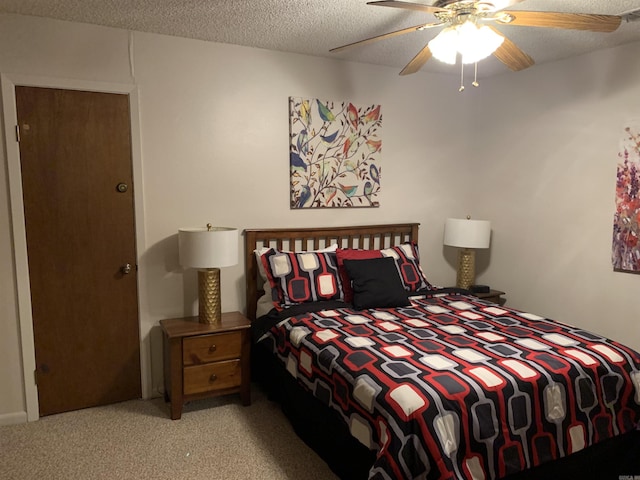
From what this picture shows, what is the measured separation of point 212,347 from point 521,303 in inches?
103

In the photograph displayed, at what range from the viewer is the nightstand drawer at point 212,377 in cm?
291

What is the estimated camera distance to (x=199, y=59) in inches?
124

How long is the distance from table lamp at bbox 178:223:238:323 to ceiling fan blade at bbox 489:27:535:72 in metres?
1.87

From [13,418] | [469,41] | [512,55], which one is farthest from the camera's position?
[13,418]

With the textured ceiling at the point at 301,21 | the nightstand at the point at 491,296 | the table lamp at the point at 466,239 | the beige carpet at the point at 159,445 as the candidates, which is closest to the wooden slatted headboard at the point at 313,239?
the table lamp at the point at 466,239

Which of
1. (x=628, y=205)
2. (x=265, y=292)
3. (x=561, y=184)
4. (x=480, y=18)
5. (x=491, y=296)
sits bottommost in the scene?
(x=491, y=296)

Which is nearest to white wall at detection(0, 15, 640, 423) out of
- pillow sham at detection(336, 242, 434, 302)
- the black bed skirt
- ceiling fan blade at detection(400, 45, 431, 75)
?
pillow sham at detection(336, 242, 434, 302)

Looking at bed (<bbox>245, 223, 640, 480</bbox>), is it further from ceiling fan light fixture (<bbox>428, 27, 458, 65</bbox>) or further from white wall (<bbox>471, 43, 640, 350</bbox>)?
ceiling fan light fixture (<bbox>428, 27, 458, 65</bbox>)

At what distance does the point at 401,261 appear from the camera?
3.62m

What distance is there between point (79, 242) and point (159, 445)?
4.44 ft

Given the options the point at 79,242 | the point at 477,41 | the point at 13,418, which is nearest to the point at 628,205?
the point at 477,41

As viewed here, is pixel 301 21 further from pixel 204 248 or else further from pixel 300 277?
pixel 300 277

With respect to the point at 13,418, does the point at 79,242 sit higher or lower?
higher

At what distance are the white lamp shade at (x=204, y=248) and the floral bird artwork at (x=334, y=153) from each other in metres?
0.80
